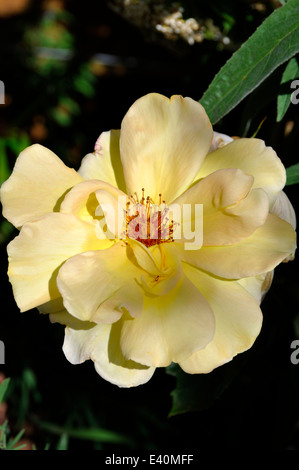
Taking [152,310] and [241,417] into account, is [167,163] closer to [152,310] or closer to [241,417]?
[152,310]

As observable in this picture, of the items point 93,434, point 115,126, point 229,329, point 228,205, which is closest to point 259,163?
point 228,205

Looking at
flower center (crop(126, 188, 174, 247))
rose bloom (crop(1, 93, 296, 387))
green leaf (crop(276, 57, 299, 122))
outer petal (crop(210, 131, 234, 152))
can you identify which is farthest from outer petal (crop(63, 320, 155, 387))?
green leaf (crop(276, 57, 299, 122))

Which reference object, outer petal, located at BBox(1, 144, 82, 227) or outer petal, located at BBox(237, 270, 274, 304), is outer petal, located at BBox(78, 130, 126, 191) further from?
outer petal, located at BBox(237, 270, 274, 304)

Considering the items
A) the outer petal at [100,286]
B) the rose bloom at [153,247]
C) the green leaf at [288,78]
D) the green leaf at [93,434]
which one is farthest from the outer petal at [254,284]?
the green leaf at [93,434]

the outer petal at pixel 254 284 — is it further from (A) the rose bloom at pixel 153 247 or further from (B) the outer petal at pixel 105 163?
(B) the outer petal at pixel 105 163
